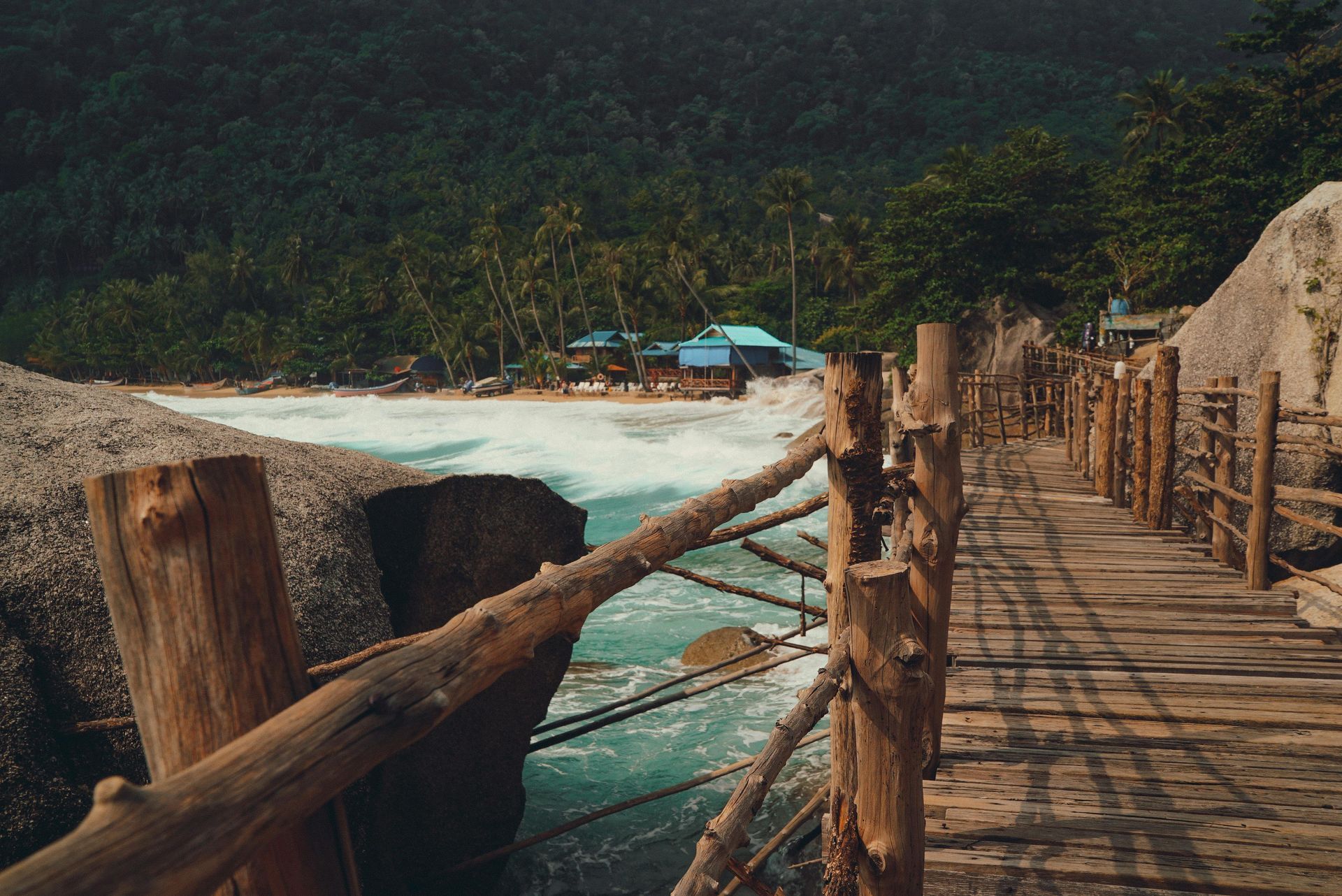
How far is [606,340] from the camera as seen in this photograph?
4819 cm

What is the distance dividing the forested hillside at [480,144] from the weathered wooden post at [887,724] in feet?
125

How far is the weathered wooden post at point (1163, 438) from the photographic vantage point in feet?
22.7

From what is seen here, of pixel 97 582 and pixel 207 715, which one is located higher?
pixel 207 715

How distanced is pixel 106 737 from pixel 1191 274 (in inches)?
845

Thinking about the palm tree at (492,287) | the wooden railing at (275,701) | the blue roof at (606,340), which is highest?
the palm tree at (492,287)

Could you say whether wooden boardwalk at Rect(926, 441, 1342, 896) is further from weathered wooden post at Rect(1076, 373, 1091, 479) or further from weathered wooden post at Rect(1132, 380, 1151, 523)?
weathered wooden post at Rect(1076, 373, 1091, 479)

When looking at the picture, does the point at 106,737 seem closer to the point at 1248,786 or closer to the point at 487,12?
the point at 1248,786

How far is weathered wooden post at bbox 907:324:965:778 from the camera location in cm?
328

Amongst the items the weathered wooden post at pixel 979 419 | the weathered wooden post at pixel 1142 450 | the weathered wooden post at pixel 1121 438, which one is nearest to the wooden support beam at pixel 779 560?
the weathered wooden post at pixel 1142 450

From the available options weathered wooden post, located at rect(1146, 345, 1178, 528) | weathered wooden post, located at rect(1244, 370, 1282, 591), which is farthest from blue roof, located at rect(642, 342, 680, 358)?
weathered wooden post, located at rect(1244, 370, 1282, 591)

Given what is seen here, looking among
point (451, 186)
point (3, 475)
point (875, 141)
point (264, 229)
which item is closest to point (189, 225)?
point (264, 229)

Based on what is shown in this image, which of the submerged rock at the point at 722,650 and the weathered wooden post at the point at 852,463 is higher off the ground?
the weathered wooden post at the point at 852,463

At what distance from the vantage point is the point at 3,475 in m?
2.82

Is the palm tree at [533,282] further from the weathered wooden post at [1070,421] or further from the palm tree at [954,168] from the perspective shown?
the weathered wooden post at [1070,421]
